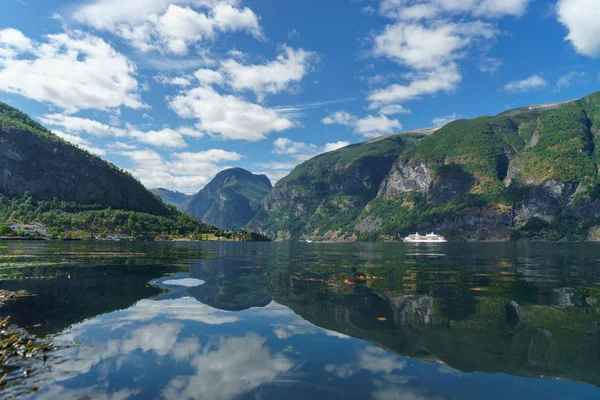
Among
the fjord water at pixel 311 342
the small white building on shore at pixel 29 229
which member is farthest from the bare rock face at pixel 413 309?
the small white building on shore at pixel 29 229

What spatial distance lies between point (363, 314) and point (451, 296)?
1078 cm

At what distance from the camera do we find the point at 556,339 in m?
17.7

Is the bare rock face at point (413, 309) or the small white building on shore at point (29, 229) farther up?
the small white building on shore at point (29, 229)

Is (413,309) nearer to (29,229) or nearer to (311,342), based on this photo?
(311,342)

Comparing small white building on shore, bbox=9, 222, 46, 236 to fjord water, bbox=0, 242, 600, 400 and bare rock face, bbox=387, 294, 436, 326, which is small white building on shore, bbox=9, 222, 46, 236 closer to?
fjord water, bbox=0, 242, 600, 400

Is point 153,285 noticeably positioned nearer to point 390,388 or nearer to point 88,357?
point 88,357

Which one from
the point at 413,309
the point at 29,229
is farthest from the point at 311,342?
the point at 29,229

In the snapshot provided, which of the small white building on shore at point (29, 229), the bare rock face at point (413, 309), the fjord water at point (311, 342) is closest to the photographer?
the fjord water at point (311, 342)

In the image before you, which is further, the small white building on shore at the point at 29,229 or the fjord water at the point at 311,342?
the small white building on shore at the point at 29,229

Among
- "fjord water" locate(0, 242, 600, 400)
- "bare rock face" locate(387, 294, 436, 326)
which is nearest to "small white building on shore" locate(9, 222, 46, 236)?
"fjord water" locate(0, 242, 600, 400)

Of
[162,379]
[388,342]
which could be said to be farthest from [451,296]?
[162,379]

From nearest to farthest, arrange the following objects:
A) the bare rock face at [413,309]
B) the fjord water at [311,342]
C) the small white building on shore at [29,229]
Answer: the fjord water at [311,342], the bare rock face at [413,309], the small white building on shore at [29,229]

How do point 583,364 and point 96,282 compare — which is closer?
point 583,364

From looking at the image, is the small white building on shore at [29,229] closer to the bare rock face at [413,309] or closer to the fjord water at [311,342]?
the fjord water at [311,342]
